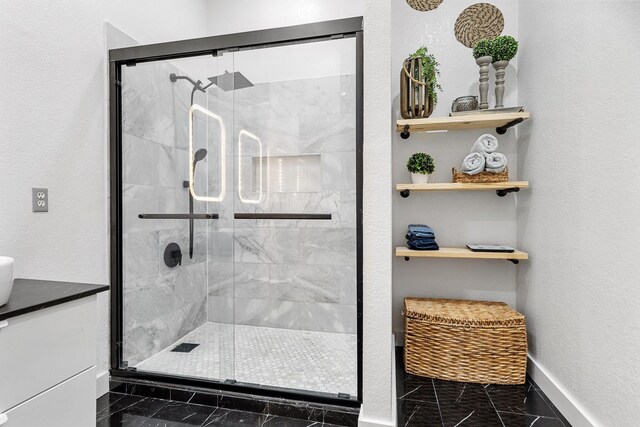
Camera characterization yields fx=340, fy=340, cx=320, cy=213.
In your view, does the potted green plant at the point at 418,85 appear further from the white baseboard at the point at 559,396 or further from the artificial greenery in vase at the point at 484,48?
the white baseboard at the point at 559,396

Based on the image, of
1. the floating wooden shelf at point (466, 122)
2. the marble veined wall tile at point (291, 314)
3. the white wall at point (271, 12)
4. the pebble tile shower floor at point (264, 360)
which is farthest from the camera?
the white wall at point (271, 12)

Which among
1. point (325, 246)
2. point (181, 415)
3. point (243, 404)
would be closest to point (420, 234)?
point (325, 246)

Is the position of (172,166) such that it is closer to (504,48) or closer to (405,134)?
(405,134)

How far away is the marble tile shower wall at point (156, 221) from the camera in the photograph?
6.91 ft

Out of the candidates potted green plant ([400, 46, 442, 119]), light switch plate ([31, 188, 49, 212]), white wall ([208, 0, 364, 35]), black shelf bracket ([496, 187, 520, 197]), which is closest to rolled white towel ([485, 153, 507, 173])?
black shelf bracket ([496, 187, 520, 197])

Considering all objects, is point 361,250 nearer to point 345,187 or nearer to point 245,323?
point 345,187

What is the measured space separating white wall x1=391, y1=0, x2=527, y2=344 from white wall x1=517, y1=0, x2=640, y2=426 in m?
0.24

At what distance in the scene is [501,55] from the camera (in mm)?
2225

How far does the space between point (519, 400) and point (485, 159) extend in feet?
4.66

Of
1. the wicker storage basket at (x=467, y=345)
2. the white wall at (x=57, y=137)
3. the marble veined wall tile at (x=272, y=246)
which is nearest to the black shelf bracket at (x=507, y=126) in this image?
the wicker storage basket at (x=467, y=345)

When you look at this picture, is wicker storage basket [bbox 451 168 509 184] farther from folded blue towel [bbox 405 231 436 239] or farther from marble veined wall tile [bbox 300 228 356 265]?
marble veined wall tile [bbox 300 228 356 265]

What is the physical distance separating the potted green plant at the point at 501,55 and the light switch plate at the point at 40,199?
270 centimetres

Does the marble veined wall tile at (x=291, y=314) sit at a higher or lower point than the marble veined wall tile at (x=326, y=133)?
lower

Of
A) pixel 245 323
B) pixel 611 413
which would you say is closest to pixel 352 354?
pixel 245 323
